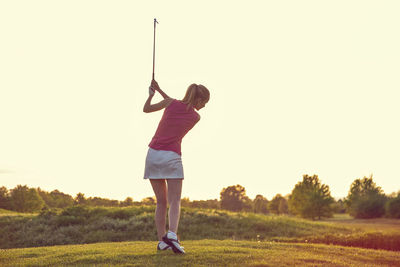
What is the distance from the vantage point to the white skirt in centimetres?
594

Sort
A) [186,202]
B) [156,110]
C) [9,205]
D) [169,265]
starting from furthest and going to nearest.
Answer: [9,205], [186,202], [156,110], [169,265]

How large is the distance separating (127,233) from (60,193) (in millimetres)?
22113

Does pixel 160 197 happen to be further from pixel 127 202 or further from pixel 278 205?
pixel 278 205

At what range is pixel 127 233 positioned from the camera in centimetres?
1733

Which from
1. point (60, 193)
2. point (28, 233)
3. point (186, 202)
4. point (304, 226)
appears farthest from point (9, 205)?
point (304, 226)

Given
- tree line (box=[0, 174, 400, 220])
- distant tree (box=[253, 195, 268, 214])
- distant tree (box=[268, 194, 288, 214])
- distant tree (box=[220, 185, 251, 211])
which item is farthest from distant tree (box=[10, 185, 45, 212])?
distant tree (box=[253, 195, 268, 214])

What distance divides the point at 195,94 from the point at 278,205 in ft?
211

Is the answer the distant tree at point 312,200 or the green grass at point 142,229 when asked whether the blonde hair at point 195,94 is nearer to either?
the green grass at point 142,229

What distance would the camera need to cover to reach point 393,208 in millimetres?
41562

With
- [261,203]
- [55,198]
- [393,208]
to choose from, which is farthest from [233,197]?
[261,203]

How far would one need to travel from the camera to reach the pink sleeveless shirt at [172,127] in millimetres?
6047

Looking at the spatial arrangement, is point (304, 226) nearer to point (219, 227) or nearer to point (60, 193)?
point (219, 227)

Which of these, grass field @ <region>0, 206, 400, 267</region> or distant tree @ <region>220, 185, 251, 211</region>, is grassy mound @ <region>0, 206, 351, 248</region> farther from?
distant tree @ <region>220, 185, 251, 211</region>

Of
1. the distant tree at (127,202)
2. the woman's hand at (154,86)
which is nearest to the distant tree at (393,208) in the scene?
the distant tree at (127,202)
